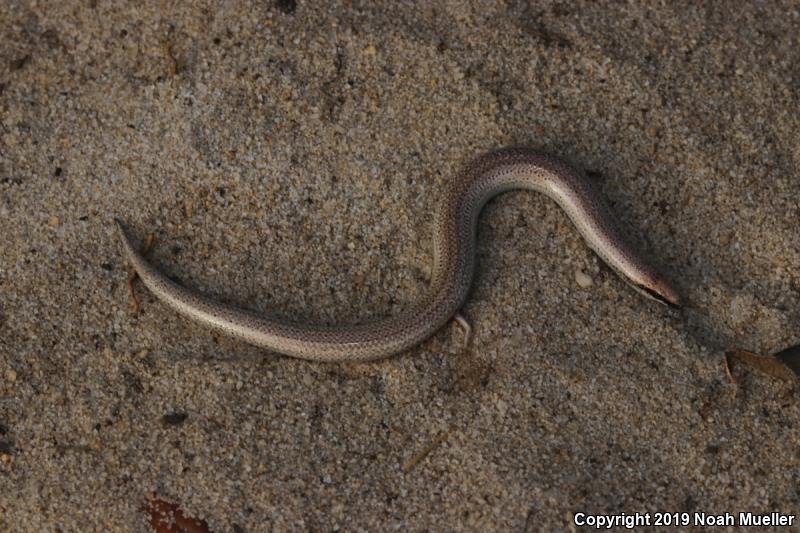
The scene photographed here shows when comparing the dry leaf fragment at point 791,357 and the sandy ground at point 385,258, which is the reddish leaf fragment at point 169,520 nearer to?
the sandy ground at point 385,258

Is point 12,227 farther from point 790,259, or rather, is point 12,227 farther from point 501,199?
point 790,259

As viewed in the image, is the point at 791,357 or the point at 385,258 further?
the point at 385,258

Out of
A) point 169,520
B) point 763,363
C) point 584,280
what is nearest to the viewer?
point 169,520

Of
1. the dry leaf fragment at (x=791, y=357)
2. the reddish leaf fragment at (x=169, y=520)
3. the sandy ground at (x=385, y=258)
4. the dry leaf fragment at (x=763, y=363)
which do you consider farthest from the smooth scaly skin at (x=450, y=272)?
the reddish leaf fragment at (x=169, y=520)

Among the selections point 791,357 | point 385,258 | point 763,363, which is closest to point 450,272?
point 385,258

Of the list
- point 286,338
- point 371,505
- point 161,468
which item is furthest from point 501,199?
point 161,468

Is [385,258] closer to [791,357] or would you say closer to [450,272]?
[450,272]

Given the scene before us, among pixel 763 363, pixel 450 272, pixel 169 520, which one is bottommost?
pixel 169 520

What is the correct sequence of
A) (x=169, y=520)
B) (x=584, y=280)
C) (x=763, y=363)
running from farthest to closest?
1. (x=584, y=280)
2. (x=763, y=363)
3. (x=169, y=520)
